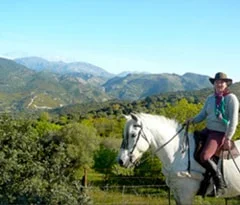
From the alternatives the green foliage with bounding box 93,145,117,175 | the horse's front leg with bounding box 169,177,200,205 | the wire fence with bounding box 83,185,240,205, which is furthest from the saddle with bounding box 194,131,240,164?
the green foliage with bounding box 93,145,117,175

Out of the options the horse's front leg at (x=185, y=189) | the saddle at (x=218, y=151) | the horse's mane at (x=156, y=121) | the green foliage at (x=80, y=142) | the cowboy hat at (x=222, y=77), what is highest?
the cowboy hat at (x=222, y=77)

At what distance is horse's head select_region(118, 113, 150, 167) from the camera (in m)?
5.81

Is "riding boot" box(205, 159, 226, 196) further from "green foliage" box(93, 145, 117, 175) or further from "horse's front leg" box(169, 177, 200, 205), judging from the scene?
"green foliage" box(93, 145, 117, 175)

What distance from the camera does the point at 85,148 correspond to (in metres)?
48.7

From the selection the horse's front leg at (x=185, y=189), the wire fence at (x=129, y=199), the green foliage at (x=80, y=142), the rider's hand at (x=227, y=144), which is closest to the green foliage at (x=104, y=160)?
the green foliage at (x=80, y=142)

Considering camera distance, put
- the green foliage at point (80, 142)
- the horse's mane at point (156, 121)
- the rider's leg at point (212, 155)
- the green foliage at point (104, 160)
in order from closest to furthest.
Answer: the rider's leg at point (212, 155), the horse's mane at point (156, 121), the green foliage at point (80, 142), the green foliage at point (104, 160)

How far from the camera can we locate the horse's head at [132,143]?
229 inches

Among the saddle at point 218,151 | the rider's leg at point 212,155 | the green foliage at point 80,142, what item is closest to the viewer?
the rider's leg at point 212,155

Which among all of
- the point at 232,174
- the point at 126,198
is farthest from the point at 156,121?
the point at 126,198

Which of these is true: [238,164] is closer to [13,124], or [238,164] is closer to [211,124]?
[211,124]

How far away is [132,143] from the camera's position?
5.88 m

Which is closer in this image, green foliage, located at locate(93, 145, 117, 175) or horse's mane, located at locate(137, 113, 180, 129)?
horse's mane, located at locate(137, 113, 180, 129)

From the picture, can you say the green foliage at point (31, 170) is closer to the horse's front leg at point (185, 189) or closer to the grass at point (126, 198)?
the grass at point (126, 198)

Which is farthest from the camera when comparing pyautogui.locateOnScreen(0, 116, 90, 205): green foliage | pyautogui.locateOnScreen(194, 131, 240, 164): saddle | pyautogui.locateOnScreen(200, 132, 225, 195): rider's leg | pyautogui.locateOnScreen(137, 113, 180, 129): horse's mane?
pyautogui.locateOnScreen(0, 116, 90, 205): green foliage
